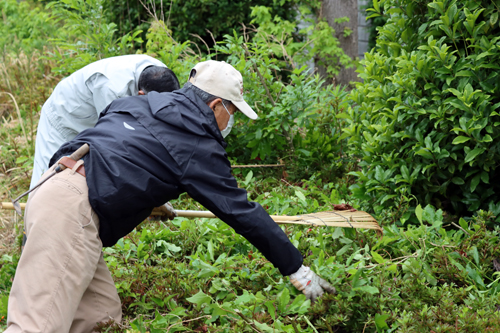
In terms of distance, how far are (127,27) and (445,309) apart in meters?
8.36

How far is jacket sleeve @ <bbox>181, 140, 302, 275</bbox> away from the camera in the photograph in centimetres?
240

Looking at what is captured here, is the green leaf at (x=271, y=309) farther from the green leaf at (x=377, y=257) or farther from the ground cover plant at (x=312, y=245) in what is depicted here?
the green leaf at (x=377, y=257)

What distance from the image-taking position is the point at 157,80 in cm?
345

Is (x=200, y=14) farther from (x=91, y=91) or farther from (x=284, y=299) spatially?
(x=284, y=299)

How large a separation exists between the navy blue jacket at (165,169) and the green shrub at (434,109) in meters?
1.38

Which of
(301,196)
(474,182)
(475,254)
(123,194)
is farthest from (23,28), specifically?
(475,254)

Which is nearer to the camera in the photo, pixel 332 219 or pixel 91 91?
pixel 332 219

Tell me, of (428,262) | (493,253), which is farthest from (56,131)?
(493,253)

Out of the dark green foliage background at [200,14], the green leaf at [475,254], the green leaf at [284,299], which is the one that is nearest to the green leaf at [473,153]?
the green leaf at [475,254]

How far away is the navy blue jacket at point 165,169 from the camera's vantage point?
94.1 inches

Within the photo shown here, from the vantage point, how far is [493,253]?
3.02m

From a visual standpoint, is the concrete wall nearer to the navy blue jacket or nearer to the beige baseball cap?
the beige baseball cap

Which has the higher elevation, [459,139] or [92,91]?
[92,91]

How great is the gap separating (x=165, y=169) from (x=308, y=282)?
3.33ft
